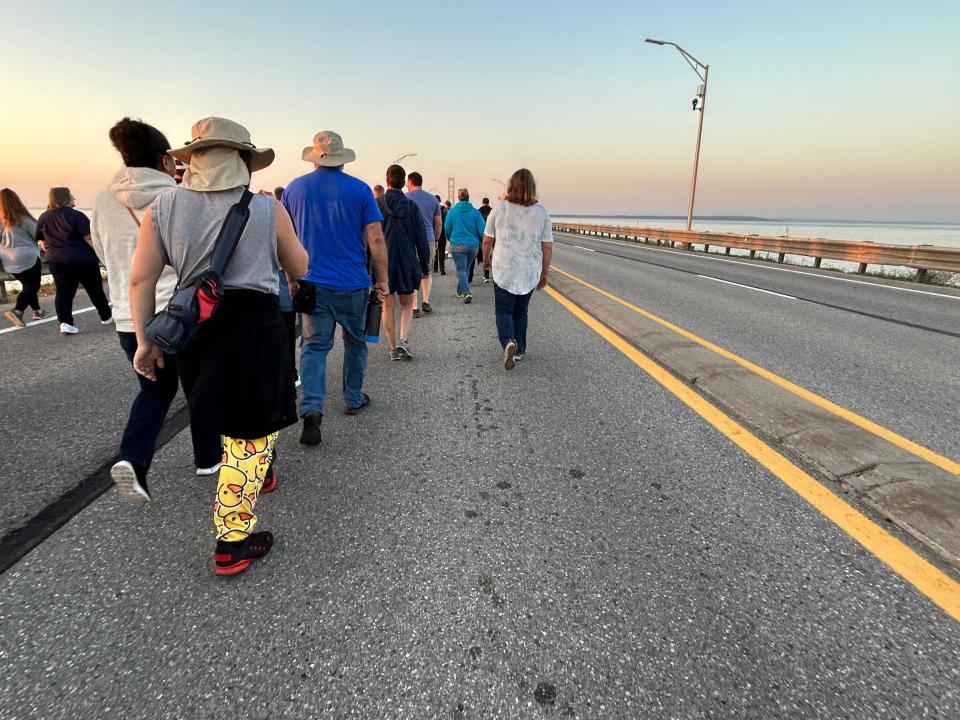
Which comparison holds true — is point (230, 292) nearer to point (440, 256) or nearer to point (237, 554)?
point (237, 554)

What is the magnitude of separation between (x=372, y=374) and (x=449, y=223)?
4.56m

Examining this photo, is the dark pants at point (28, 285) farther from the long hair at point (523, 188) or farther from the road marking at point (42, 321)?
the long hair at point (523, 188)

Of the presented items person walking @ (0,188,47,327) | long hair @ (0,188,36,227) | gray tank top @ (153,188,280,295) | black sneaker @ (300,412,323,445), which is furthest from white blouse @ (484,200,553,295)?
long hair @ (0,188,36,227)

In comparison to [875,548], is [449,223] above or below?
above

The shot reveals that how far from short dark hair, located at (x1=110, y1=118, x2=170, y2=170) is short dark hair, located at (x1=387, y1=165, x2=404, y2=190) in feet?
8.97

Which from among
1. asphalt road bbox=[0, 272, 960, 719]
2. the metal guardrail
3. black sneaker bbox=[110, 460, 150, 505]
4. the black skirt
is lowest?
asphalt road bbox=[0, 272, 960, 719]

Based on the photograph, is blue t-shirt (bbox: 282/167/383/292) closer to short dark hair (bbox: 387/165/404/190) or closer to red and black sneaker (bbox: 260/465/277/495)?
red and black sneaker (bbox: 260/465/277/495)

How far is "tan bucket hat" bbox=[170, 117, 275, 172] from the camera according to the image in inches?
73.9

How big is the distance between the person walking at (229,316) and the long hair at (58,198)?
5189mm

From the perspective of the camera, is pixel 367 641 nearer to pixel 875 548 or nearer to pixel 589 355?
pixel 875 548

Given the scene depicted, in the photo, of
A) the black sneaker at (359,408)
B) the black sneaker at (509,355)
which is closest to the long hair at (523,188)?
the black sneaker at (509,355)

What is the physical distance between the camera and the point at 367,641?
1.66 metres

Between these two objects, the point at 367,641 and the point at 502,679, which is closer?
the point at 502,679

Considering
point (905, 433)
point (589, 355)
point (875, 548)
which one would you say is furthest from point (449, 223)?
point (875, 548)
